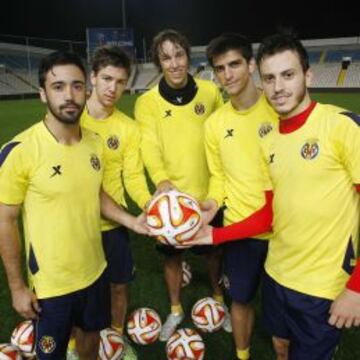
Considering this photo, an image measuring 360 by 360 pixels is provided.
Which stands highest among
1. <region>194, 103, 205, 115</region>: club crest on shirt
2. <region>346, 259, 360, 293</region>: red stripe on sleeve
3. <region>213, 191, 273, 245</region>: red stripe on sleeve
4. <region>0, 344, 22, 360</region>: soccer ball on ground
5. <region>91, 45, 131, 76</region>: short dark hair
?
<region>91, 45, 131, 76</region>: short dark hair

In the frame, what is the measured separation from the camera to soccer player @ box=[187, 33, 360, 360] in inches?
97.4

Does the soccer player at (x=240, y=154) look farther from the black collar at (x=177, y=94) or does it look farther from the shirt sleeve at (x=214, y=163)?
the black collar at (x=177, y=94)

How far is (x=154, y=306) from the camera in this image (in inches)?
191

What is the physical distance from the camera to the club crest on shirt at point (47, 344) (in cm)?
292

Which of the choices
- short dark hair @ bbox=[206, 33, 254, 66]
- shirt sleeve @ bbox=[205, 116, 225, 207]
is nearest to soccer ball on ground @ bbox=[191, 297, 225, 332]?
shirt sleeve @ bbox=[205, 116, 225, 207]

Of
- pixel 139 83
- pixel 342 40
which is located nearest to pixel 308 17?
pixel 342 40

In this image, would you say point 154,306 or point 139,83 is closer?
point 154,306

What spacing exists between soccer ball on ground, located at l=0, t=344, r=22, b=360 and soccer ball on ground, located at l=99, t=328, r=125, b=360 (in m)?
0.67

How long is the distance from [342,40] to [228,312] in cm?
4558

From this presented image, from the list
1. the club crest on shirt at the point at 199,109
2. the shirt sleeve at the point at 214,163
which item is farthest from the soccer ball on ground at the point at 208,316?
the club crest on shirt at the point at 199,109

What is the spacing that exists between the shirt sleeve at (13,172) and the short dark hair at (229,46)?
1.73m

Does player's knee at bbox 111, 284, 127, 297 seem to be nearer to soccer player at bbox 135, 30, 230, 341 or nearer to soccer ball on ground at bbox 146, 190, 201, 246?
soccer player at bbox 135, 30, 230, 341

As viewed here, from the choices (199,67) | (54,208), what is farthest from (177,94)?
(199,67)

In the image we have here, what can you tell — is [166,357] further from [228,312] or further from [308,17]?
[308,17]
